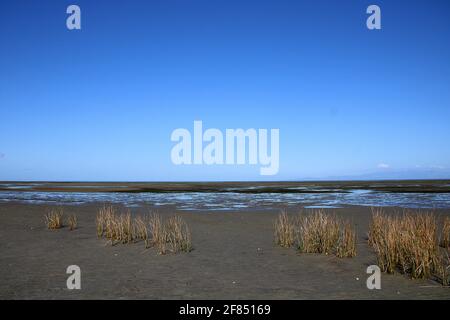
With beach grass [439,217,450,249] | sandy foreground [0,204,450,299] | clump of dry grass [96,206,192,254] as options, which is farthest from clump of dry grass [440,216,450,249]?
clump of dry grass [96,206,192,254]

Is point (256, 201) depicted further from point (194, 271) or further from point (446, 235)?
point (194, 271)

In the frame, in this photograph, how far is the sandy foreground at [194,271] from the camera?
22.6ft

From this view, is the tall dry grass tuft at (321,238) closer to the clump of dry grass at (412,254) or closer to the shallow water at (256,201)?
the clump of dry grass at (412,254)

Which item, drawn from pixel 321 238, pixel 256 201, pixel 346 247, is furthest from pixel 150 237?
pixel 256 201

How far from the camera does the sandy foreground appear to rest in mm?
6887

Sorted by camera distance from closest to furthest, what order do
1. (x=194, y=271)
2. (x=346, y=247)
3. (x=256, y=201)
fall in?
1. (x=194, y=271)
2. (x=346, y=247)
3. (x=256, y=201)

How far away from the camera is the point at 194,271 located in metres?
8.55

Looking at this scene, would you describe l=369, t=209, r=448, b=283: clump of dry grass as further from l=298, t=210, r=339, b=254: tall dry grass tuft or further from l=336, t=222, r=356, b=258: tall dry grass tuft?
l=298, t=210, r=339, b=254: tall dry grass tuft

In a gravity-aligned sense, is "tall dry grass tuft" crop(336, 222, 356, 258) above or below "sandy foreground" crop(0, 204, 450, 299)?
above

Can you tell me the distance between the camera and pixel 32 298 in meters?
6.57

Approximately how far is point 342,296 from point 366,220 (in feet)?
37.7

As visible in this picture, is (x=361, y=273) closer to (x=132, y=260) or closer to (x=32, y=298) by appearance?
(x=132, y=260)
